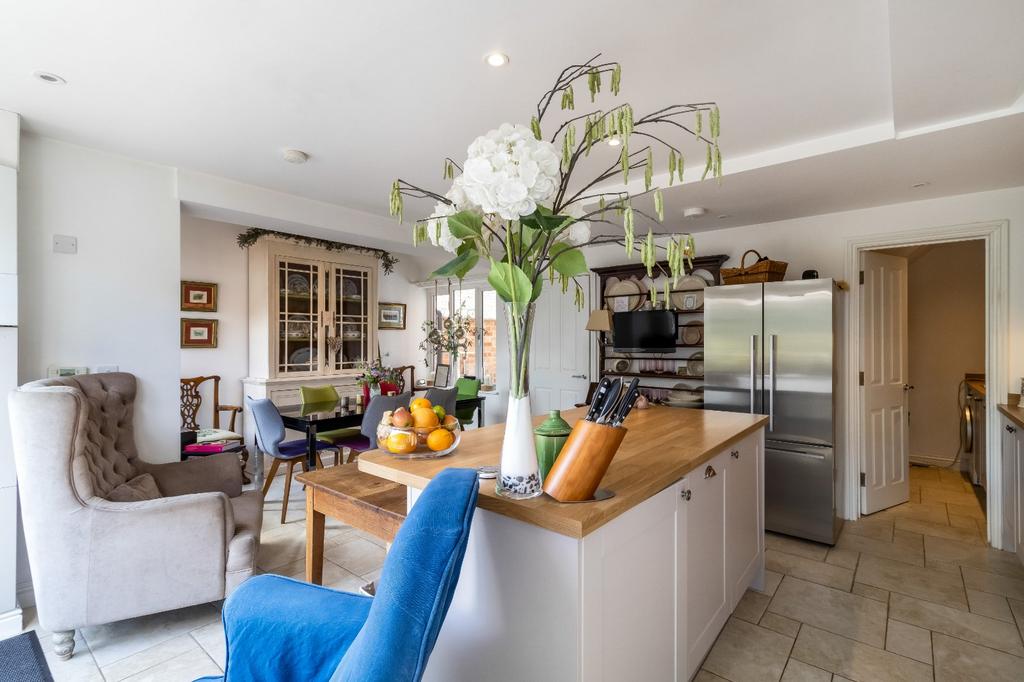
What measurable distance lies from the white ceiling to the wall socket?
1.73 feet

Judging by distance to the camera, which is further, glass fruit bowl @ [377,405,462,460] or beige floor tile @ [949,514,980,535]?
beige floor tile @ [949,514,980,535]

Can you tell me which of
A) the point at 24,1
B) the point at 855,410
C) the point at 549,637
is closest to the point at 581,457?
the point at 549,637

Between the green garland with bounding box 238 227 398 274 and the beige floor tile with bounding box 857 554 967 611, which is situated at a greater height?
the green garland with bounding box 238 227 398 274

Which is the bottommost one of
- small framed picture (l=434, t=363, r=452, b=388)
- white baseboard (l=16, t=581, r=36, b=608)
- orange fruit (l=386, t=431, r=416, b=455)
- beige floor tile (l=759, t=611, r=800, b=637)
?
beige floor tile (l=759, t=611, r=800, b=637)

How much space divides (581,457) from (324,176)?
112 inches

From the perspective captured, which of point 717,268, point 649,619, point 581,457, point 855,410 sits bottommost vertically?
point 649,619

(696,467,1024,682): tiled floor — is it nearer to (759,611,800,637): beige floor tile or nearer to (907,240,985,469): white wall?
(759,611,800,637): beige floor tile

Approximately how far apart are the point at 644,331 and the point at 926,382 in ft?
10.4

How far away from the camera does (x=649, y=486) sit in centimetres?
138

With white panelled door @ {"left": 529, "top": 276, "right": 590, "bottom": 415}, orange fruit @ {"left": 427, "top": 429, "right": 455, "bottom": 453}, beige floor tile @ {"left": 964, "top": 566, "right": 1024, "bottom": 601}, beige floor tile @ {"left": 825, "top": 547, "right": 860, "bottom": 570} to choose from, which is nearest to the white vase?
orange fruit @ {"left": 427, "top": 429, "right": 455, "bottom": 453}

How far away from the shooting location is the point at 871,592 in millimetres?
2682

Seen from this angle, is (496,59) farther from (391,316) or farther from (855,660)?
→ (391,316)

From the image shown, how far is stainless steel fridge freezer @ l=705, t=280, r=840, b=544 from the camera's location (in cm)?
331

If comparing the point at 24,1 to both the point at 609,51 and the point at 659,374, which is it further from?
the point at 659,374
